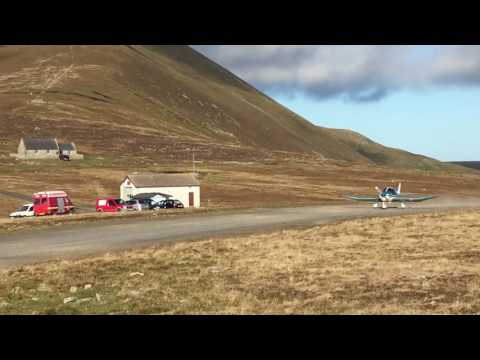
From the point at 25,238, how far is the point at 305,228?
18.4 meters

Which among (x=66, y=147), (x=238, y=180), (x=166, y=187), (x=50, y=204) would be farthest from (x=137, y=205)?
(x=66, y=147)

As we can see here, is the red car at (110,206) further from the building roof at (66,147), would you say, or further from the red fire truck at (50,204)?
the building roof at (66,147)

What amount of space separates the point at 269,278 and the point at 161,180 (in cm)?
5179

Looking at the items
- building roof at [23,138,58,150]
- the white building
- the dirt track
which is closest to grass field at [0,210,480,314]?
the dirt track

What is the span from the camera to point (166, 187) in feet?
235

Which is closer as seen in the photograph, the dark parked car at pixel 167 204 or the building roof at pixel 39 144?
the dark parked car at pixel 167 204

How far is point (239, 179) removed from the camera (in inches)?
4252

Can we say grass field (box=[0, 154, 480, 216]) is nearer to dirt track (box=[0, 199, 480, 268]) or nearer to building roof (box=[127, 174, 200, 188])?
building roof (box=[127, 174, 200, 188])

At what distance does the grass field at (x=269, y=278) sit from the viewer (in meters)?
16.9

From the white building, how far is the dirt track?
22643 mm

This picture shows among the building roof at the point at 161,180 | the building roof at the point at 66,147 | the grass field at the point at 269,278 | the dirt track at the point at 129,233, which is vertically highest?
the building roof at the point at 66,147

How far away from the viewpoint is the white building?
70.7m

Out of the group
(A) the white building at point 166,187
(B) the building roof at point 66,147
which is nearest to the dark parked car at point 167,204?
(A) the white building at point 166,187
